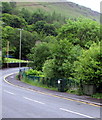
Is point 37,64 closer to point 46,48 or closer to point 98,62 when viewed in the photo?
point 46,48

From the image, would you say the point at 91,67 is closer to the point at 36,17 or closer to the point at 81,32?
the point at 81,32

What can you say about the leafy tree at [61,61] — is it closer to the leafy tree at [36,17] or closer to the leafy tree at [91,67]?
the leafy tree at [91,67]

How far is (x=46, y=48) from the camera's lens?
136 ft

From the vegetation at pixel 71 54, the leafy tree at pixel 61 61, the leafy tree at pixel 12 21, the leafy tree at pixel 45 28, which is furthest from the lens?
the leafy tree at pixel 45 28

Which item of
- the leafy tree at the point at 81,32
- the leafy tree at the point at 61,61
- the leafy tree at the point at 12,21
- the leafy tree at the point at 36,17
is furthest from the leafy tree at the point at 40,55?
the leafy tree at the point at 36,17

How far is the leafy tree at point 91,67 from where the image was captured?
18736 millimetres

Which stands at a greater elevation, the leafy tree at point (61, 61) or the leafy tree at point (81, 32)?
the leafy tree at point (81, 32)

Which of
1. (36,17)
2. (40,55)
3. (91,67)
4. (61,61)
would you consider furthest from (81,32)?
(36,17)

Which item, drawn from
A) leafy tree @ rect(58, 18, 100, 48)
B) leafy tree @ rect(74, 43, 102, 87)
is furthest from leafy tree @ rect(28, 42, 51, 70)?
leafy tree @ rect(74, 43, 102, 87)

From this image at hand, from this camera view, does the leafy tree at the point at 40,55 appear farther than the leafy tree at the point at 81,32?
No

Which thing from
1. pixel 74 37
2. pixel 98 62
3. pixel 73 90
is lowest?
pixel 73 90

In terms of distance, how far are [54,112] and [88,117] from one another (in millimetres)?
2053

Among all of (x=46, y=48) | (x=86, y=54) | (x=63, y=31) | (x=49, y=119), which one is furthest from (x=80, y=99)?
(x=63, y=31)

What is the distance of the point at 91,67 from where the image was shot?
19.2 meters
